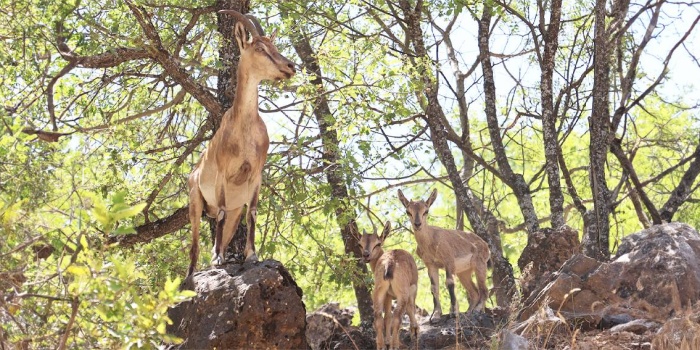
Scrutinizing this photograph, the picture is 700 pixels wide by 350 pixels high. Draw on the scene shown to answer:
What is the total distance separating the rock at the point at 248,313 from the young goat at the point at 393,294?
299cm

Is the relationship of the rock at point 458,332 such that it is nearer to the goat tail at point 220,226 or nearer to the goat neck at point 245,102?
the goat tail at point 220,226

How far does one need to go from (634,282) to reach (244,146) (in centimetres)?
440

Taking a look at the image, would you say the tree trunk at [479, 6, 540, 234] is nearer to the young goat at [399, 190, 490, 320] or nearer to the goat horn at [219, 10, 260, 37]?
the young goat at [399, 190, 490, 320]

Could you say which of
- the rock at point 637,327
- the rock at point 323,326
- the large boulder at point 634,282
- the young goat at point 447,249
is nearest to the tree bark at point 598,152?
the young goat at point 447,249

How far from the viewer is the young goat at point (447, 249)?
14.1m

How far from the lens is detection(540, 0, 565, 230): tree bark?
46.5 ft

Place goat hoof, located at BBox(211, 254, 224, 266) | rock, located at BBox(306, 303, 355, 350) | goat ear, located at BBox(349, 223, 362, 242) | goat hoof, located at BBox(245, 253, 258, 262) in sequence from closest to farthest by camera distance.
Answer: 1. goat hoof, located at BBox(245, 253, 258, 262)
2. goat hoof, located at BBox(211, 254, 224, 266)
3. rock, located at BBox(306, 303, 355, 350)
4. goat ear, located at BBox(349, 223, 362, 242)

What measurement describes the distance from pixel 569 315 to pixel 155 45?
204 inches

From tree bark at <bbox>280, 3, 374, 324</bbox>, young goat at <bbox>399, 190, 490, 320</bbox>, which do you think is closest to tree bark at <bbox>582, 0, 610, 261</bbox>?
young goat at <bbox>399, 190, 490, 320</bbox>

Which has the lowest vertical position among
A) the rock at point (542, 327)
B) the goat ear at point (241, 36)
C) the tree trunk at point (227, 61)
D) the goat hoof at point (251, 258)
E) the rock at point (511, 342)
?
the rock at point (511, 342)

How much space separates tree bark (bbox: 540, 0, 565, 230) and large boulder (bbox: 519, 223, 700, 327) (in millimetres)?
2738

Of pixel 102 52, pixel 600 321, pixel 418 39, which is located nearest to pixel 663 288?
pixel 600 321

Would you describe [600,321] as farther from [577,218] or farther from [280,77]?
[577,218]

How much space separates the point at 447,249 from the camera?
1424cm
